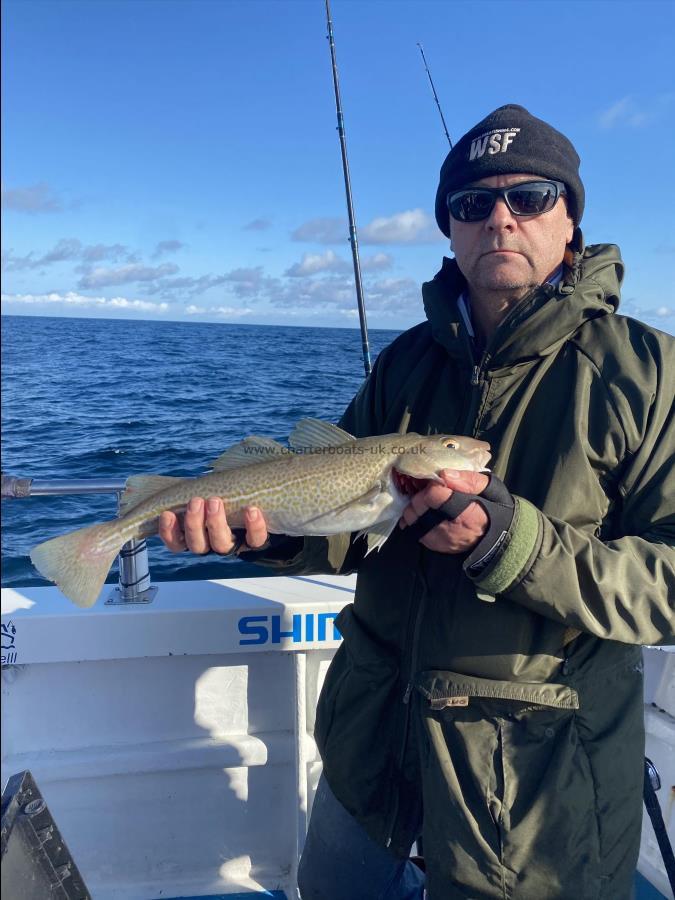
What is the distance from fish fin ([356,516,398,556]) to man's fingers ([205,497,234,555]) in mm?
698

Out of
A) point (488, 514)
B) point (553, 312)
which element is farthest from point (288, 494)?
point (553, 312)

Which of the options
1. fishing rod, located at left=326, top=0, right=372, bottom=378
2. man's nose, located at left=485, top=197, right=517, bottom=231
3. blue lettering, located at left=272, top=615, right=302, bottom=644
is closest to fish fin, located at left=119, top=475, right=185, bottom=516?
blue lettering, located at left=272, top=615, right=302, bottom=644

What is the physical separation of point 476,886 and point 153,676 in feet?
7.93

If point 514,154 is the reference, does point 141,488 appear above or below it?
below

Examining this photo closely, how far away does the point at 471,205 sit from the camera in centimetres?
298

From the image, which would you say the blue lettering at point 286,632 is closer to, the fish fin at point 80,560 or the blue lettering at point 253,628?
the blue lettering at point 253,628

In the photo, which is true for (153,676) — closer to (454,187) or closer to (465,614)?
(465,614)

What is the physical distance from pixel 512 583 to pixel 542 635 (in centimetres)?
36

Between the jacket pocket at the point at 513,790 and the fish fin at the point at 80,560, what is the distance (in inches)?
71.3

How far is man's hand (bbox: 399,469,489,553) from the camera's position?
2.37m

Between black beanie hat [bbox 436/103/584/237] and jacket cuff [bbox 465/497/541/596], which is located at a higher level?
black beanie hat [bbox 436/103/584/237]

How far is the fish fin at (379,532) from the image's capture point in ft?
9.61

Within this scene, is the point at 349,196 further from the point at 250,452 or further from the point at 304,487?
the point at 304,487

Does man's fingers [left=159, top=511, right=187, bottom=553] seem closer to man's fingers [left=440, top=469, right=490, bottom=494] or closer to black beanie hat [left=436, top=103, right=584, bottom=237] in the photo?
man's fingers [left=440, top=469, right=490, bottom=494]
